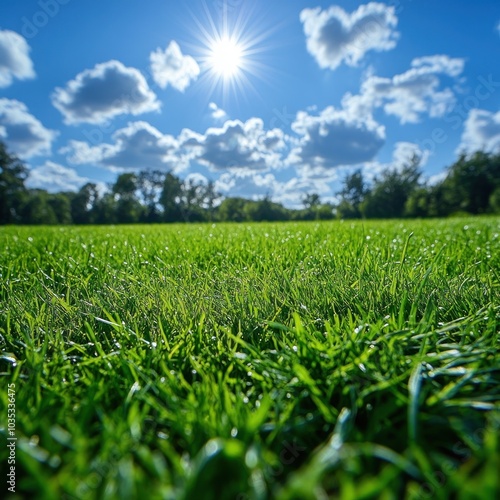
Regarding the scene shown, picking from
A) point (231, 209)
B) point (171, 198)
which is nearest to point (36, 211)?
point (171, 198)

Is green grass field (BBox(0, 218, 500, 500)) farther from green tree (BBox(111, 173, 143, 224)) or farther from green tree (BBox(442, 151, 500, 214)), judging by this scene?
green tree (BBox(111, 173, 143, 224))

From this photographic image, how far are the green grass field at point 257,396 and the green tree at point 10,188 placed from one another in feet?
245

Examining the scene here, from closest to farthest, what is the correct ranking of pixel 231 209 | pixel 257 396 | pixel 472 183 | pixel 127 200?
pixel 257 396 < pixel 472 183 < pixel 127 200 < pixel 231 209

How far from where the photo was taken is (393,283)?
6.69ft

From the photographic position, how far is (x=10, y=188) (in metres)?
65.0

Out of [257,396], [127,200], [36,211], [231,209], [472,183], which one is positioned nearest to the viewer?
[257,396]

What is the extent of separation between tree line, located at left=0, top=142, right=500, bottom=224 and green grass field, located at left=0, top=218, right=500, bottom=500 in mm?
50855

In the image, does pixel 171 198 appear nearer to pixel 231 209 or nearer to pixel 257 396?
pixel 231 209

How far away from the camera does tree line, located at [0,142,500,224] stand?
2514 inches

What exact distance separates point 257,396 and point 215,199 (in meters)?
90.4

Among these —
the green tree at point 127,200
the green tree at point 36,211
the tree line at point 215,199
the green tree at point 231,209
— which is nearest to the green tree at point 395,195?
the tree line at point 215,199

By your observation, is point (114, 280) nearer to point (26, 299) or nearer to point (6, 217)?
point (26, 299)

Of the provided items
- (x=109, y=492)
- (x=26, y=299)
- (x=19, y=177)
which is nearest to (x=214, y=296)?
(x=26, y=299)

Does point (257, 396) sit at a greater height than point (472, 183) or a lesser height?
lesser
